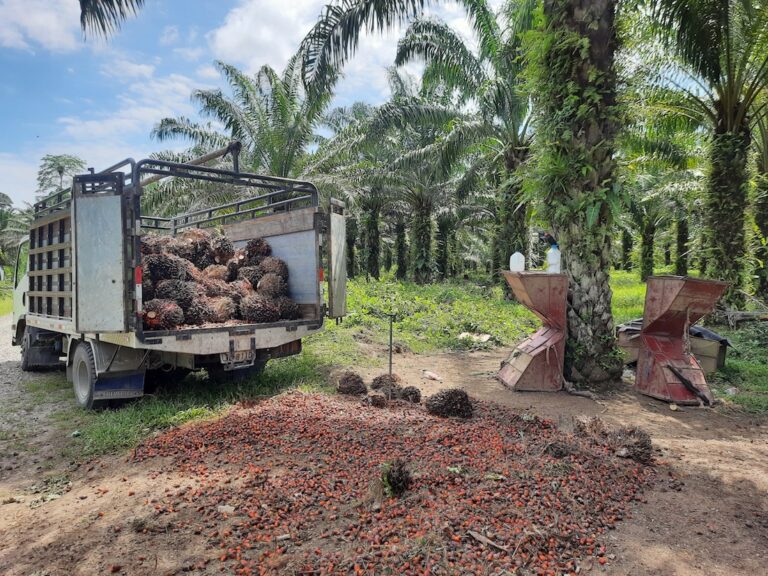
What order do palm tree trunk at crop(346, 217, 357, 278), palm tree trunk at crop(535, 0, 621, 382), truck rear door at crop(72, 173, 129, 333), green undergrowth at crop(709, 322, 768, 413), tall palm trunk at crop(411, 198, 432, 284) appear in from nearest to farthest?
1. truck rear door at crop(72, 173, 129, 333)
2. green undergrowth at crop(709, 322, 768, 413)
3. palm tree trunk at crop(535, 0, 621, 382)
4. tall palm trunk at crop(411, 198, 432, 284)
5. palm tree trunk at crop(346, 217, 357, 278)

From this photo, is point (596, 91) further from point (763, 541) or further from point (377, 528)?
point (377, 528)

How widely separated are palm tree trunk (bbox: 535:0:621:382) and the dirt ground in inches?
46.2

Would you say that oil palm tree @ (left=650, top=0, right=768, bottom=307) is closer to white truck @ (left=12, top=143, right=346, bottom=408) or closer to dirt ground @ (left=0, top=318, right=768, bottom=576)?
dirt ground @ (left=0, top=318, right=768, bottom=576)

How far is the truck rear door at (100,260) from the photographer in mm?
5078

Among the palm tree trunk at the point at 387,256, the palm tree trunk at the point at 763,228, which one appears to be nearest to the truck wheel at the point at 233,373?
the palm tree trunk at the point at 763,228

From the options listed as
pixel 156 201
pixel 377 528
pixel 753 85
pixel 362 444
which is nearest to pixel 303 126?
pixel 156 201

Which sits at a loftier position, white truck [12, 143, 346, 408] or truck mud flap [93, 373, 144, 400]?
white truck [12, 143, 346, 408]

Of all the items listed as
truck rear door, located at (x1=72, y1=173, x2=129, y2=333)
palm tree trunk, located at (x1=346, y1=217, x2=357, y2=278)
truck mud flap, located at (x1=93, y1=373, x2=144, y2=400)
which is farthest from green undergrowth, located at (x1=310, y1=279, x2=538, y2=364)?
palm tree trunk, located at (x1=346, y1=217, x2=357, y2=278)

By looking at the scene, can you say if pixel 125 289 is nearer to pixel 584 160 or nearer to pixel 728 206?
pixel 584 160

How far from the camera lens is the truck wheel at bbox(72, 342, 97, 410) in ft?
18.9

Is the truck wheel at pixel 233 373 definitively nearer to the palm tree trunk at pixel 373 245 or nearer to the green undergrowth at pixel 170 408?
the green undergrowth at pixel 170 408

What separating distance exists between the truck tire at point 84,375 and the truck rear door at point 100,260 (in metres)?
0.88

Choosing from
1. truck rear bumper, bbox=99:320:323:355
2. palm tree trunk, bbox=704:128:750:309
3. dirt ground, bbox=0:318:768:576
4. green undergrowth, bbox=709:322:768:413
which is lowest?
dirt ground, bbox=0:318:768:576

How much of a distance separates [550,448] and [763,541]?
1387mm
